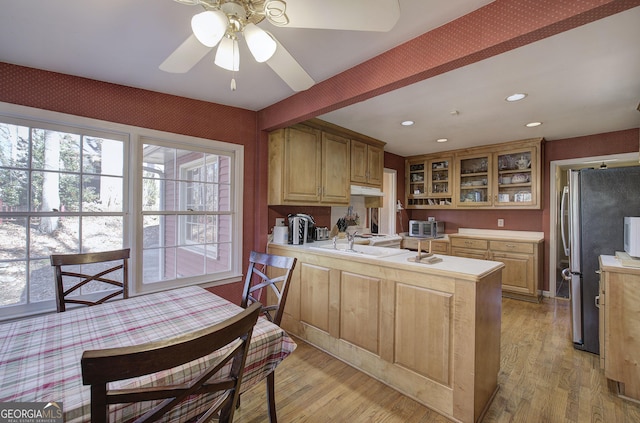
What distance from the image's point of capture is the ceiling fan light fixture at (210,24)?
1.03 metres

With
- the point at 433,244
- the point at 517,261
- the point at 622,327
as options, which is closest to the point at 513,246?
the point at 517,261

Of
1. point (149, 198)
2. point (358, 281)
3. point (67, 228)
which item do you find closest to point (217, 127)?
point (149, 198)

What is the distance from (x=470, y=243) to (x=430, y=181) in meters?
1.30

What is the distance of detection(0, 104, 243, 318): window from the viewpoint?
6.32ft

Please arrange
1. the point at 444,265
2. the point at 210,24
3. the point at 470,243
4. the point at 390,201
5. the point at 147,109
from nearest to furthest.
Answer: the point at 210,24 < the point at 444,265 < the point at 147,109 < the point at 470,243 < the point at 390,201

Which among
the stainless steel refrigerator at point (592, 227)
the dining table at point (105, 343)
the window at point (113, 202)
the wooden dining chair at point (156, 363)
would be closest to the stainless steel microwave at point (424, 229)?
the stainless steel refrigerator at point (592, 227)

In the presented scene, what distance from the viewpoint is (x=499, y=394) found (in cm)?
194

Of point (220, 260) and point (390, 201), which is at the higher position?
point (390, 201)

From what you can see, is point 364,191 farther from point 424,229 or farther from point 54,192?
point 54,192

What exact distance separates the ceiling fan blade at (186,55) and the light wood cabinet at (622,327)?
9.57ft

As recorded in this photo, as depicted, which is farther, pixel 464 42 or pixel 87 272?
pixel 87 272

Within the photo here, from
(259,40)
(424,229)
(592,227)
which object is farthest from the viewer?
(424,229)

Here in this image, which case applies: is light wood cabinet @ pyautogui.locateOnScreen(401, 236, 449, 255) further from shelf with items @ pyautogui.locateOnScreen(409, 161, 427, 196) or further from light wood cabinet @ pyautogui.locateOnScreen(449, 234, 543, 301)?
shelf with items @ pyautogui.locateOnScreen(409, 161, 427, 196)

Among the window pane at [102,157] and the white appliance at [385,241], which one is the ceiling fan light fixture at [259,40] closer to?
the window pane at [102,157]
